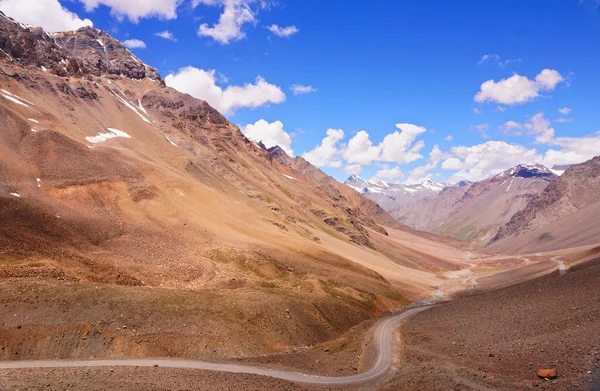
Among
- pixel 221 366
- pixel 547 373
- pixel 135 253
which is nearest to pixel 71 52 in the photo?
pixel 135 253

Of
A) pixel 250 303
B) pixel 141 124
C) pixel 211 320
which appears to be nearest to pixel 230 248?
pixel 250 303

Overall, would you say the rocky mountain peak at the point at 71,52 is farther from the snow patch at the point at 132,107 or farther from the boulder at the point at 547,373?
the boulder at the point at 547,373

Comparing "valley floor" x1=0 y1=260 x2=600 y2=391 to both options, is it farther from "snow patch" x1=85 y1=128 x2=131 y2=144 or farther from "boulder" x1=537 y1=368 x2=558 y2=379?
"snow patch" x1=85 y1=128 x2=131 y2=144

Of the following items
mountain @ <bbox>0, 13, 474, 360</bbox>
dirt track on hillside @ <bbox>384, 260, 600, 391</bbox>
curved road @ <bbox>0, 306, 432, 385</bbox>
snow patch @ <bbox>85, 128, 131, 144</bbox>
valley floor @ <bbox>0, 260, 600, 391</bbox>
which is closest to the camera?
valley floor @ <bbox>0, 260, 600, 391</bbox>

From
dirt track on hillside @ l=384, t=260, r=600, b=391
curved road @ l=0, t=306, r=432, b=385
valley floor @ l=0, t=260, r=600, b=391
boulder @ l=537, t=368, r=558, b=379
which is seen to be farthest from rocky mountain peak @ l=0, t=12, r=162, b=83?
boulder @ l=537, t=368, r=558, b=379

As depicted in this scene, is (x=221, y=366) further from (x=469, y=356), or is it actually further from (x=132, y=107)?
(x=132, y=107)
